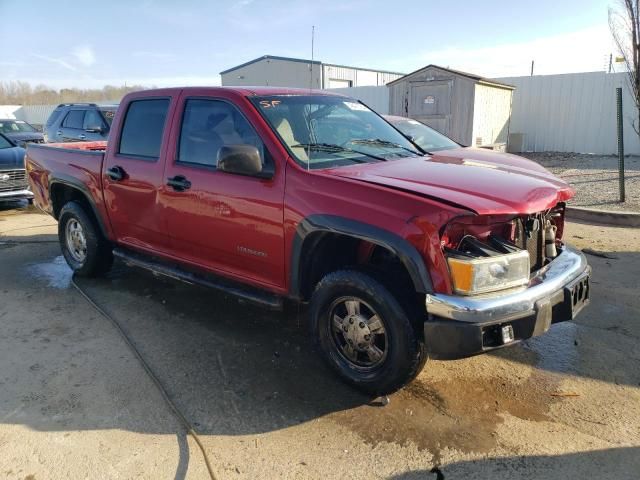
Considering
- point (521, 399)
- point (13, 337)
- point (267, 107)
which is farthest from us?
point (13, 337)

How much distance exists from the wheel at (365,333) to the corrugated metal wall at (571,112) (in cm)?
1493

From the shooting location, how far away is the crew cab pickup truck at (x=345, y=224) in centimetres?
283

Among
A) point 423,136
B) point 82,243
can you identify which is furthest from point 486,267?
point 423,136

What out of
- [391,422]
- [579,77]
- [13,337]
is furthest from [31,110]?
[391,422]

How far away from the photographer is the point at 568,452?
279cm

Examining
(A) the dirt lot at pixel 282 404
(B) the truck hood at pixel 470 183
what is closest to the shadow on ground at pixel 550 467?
(A) the dirt lot at pixel 282 404

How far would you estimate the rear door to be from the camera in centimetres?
438

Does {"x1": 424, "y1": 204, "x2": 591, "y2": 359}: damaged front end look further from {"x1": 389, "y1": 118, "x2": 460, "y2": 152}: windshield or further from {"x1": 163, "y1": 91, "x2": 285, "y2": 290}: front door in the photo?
{"x1": 389, "y1": 118, "x2": 460, "y2": 152}: windshield

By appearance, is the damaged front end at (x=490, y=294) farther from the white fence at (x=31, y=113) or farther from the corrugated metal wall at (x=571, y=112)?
the white fence at (x=31, y=113)

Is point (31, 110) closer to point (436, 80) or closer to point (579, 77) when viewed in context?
point (436, 80)

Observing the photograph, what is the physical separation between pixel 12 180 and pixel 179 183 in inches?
304

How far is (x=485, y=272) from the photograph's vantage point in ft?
9.18

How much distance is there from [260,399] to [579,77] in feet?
53.4

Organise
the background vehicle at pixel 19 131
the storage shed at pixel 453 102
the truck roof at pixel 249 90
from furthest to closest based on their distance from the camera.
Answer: the background vehicle at pixel 19 131 → the storage shed at pixel 453 102 → the truck roof at pixel 249 90
